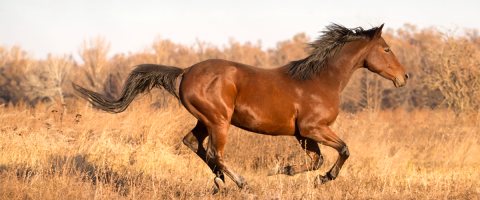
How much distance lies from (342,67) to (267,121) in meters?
1.32

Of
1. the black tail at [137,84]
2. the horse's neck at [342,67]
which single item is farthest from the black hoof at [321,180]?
the black tail at [137,84]

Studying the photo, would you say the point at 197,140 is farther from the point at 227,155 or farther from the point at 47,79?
the point at 47,79

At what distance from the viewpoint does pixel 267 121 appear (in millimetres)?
5008

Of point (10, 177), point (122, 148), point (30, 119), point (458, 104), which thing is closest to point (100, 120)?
point (30, 119)

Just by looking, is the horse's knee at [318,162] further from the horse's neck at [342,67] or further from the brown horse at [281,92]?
the horse's neck at [342,67]

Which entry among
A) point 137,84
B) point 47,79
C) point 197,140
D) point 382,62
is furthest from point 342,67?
point 47,79

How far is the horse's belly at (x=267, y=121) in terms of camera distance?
197 inches

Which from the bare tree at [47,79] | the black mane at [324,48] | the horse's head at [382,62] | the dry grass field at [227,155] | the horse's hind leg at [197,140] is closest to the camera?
the dry grass field at [227,155]

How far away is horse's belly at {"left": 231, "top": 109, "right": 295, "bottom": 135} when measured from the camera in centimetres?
499

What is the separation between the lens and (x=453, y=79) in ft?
40.3

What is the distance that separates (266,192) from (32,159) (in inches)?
155

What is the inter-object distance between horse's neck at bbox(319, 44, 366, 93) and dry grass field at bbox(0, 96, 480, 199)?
54.6 inches

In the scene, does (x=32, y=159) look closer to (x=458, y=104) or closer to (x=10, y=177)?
(x=10, y=177)

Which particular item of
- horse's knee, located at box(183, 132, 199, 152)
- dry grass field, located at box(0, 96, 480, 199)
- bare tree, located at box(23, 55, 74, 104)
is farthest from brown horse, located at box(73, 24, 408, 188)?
bare tree, located at box(23, 55, 74, 104)
